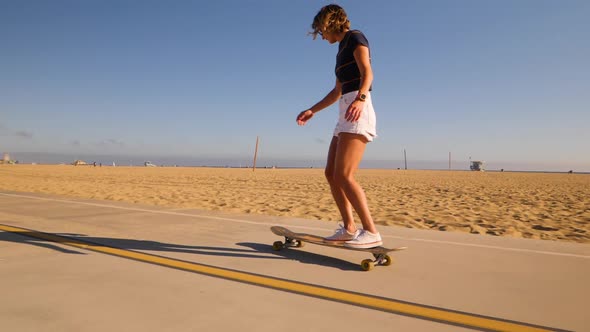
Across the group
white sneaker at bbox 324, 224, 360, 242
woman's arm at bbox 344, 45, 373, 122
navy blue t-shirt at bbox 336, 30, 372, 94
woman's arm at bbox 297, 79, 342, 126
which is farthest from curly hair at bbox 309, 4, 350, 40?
white sneaker at bbox 324, 224, 360, 242

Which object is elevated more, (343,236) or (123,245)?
(343,236)

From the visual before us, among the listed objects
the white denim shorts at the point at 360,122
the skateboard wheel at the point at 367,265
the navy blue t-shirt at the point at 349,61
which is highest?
the navy blue t-shirt at the point at 349,61

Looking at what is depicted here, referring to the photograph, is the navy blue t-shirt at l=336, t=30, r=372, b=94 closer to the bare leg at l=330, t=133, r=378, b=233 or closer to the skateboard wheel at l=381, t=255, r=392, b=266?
the bare leg at l=330, t=133, r=378, b=233

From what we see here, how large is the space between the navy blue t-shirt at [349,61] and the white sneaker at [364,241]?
1317mm

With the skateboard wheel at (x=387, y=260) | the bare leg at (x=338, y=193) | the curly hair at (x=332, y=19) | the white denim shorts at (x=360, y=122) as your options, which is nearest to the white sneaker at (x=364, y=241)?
the skateboard wheel at (x=387, y=260)

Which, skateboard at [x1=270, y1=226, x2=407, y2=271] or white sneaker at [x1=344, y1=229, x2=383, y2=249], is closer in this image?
skateboard at [x1=270, y1=226, x2=407, y2=271]

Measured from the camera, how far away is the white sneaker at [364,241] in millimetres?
3171

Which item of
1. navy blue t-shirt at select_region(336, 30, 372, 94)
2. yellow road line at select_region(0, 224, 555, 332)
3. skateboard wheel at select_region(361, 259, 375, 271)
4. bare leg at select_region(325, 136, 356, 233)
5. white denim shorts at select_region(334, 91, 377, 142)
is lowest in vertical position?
yellow road line at select_region(0, 224, 555, 332)

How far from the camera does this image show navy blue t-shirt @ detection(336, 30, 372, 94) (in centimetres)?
320

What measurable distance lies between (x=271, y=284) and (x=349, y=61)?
204 centimetres

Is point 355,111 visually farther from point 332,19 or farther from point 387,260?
point 387,260

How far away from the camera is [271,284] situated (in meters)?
2.60

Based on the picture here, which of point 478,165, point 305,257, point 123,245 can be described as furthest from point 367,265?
point 478,165

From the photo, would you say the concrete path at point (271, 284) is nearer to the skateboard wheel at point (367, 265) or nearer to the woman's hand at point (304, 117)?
the skateboard wheel at point (367, 265)
